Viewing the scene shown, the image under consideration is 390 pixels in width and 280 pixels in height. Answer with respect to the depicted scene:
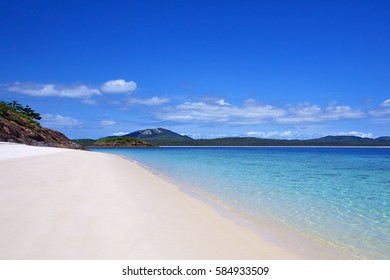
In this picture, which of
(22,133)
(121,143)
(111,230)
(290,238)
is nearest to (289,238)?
(290,238)

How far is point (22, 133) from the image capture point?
5253cm

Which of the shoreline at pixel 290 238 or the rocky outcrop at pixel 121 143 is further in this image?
the rocky outcrop at pixel 121 143

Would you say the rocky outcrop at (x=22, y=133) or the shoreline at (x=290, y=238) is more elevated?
the rocky outcrop at (x=22, y=133)

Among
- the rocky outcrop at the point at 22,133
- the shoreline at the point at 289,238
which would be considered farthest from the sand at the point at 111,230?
the rocky outcrop at the point at 22,133

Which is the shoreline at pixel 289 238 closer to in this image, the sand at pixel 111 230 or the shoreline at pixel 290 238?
the shoreline at pixel 290 238

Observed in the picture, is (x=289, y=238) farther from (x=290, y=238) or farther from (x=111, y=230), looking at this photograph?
(x=111, y=230)

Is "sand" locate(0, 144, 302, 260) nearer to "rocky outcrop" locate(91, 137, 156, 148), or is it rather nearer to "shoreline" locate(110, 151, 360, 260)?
"shoreline" locate(110, 151, 360, 260)

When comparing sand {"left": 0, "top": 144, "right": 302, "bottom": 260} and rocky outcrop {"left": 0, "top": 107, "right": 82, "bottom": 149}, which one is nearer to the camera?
sand {"left": 0, "top": 144, "right": 302, "bottom": 260}

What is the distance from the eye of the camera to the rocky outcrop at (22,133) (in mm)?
48312

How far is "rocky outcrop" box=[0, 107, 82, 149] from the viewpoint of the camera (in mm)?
Result: 48312

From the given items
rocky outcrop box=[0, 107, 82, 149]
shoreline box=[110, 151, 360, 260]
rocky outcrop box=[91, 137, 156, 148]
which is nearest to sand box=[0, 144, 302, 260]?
shoreline box=[110, 151, 360, 260]

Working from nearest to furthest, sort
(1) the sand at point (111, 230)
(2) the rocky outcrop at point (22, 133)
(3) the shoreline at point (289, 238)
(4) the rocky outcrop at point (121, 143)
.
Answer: (1) the sand at point (111, 230), (3) the shoreline at point (289, 238), (2) the rocky outcrop at point (22, 133), (4) the rocky outcrop at point (121, 143)
